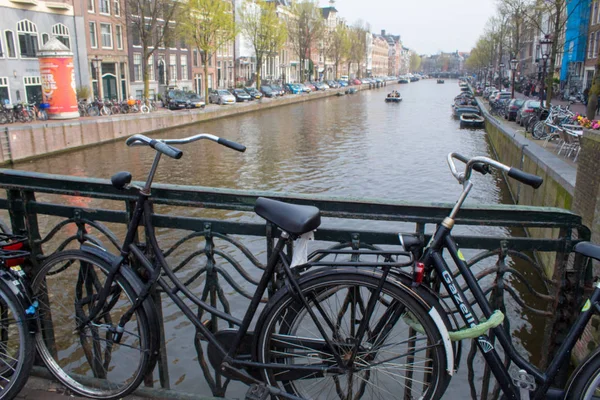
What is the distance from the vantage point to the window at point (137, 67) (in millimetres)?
39719

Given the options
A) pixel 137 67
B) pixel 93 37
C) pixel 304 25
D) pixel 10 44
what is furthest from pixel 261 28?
pixel 10 44

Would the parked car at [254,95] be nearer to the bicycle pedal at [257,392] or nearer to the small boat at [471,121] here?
the small boat at [471,121]

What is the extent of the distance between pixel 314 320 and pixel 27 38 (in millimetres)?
32939

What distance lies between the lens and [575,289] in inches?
96.9

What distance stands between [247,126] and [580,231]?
29.8 meters

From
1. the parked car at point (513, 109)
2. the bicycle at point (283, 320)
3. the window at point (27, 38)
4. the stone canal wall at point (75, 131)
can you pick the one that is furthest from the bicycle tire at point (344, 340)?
the window at point (27, 38)

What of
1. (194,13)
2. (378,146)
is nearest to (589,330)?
(378,146)

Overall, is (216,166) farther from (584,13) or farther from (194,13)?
(584,13)

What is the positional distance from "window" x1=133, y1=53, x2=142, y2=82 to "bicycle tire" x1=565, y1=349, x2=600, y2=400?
1627 inches

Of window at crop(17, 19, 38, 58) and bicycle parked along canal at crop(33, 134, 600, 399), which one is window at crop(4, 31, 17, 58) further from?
bicycle parked along canal at crop(33, 134, 600, 399)

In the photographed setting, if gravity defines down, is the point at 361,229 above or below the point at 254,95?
above

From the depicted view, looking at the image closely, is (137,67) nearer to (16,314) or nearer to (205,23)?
(205,23)

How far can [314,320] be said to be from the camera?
2.28 metres

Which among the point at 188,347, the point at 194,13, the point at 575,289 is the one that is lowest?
the point at 188,347
